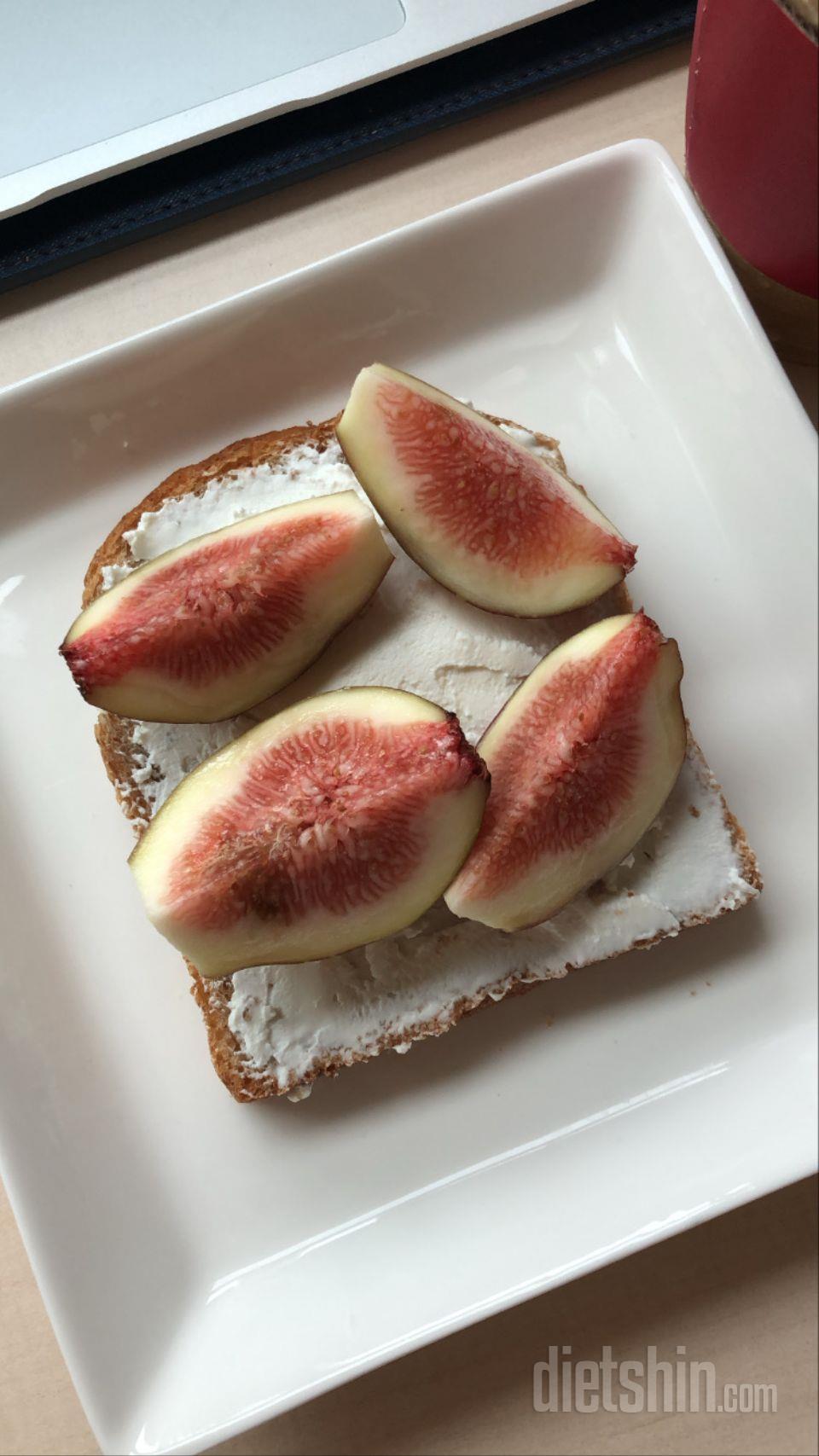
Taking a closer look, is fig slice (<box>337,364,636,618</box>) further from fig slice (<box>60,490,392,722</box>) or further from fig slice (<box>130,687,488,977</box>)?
fig slice (<box>130,687,488,977</box>)

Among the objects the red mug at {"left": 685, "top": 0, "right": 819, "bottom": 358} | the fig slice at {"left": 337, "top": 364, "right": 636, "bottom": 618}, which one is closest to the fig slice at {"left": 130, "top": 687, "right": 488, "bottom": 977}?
the fig slice at {"left": 337, "top": 364, "right": 636, "bottom": 618}

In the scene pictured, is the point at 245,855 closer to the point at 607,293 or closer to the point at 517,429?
the point at 517,429

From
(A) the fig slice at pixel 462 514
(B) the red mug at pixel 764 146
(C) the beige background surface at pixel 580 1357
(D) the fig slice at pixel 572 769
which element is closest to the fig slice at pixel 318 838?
(D) the fig slice at pixel 572 769

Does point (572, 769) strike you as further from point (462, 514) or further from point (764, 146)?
point (764, 146)

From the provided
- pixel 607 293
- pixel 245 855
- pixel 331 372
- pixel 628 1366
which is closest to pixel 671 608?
pixel 607 293

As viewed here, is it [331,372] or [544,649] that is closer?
[544,649]

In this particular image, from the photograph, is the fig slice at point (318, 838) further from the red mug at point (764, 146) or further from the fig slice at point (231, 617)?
the red mug at point (764, 146)
